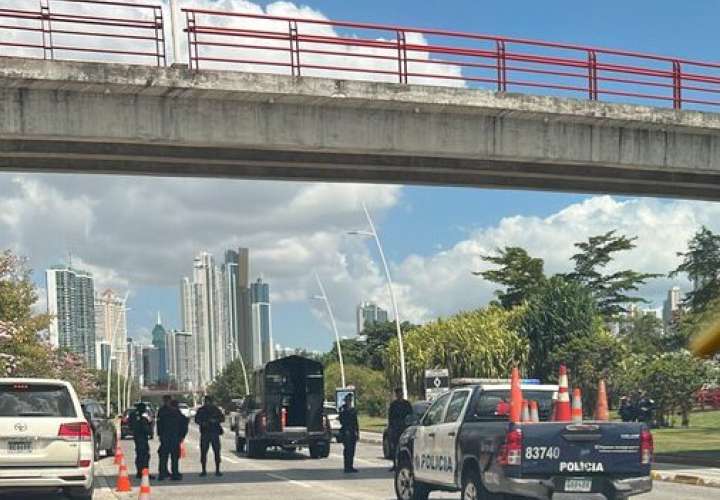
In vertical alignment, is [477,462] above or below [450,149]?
below

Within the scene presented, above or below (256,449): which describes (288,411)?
above

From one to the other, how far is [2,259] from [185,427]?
30.1m

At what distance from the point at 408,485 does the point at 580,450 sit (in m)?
3.98

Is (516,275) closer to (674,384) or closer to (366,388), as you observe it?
(366,388)

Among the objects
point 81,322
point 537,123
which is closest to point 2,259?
point 537,123

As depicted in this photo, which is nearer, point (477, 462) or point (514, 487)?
point (514, 487)

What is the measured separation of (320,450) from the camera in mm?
30516

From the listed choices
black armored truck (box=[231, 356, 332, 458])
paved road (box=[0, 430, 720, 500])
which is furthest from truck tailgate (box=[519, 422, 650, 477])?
black armored truck (box=[231, 356, 332, 458])

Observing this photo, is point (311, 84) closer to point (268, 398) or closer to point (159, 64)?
point (159, 64)

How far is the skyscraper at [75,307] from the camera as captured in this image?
161m

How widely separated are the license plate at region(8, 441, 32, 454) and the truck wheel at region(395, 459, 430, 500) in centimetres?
512

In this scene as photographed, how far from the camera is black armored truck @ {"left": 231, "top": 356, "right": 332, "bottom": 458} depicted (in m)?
30.3

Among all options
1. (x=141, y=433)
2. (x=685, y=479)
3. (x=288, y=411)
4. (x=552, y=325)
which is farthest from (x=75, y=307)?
(x=685, y=479)

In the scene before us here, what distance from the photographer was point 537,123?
2117 cm
